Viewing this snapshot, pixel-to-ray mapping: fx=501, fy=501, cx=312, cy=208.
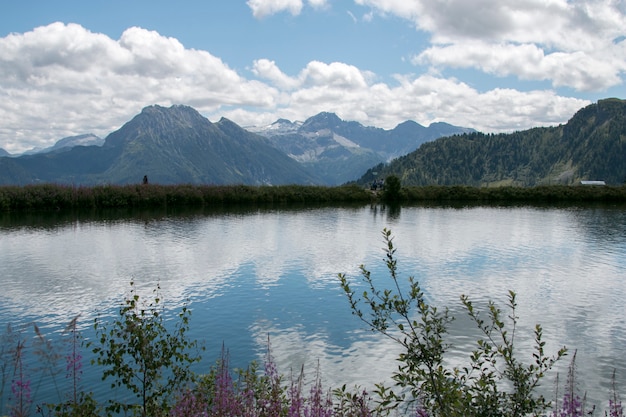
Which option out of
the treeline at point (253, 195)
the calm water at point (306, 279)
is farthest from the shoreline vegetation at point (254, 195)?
the calm water at point (306, 279)

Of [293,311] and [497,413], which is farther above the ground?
[497,413]

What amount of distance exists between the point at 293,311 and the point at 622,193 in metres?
132

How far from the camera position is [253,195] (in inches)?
4567

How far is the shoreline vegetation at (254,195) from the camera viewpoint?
9044 centimetres

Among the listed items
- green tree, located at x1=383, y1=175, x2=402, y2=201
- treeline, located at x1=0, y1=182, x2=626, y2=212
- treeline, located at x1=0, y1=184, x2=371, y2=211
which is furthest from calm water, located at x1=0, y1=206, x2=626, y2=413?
green tree, located at x1=383, y1=175, x2=402, y2=201

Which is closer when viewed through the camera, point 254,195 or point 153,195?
point 153,195

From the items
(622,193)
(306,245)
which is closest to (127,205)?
(306,245)

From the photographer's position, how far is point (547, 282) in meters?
36.1

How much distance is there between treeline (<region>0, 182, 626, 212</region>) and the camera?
297 ft

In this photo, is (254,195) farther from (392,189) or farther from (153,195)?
(392,189)

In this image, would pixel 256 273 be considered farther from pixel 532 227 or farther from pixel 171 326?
pixel 532 227

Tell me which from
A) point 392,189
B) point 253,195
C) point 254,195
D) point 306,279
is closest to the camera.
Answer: point 306,279

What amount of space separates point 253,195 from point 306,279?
81.4 metres

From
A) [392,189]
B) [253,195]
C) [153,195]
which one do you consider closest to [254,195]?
[253,195]
